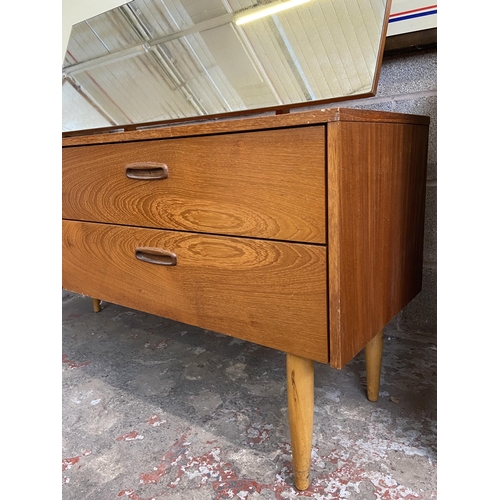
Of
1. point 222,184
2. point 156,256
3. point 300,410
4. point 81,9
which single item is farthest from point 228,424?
point 81,9

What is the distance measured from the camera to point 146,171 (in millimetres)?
791

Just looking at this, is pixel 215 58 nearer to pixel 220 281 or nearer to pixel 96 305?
pixel 220 281

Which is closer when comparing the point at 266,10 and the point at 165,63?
the point at 266,10

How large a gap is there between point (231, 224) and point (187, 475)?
1.44ft

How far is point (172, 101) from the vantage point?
1.06 m

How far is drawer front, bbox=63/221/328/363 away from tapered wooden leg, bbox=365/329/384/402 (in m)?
0.30

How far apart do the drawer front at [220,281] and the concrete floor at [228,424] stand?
24cm

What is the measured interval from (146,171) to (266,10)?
426 millimetres

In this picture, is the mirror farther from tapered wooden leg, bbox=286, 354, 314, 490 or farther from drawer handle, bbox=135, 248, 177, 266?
tapered wooden leg, bbox=286, 354, 314, 490
